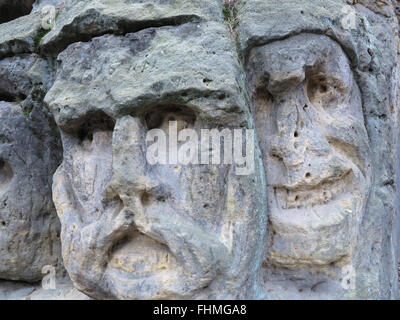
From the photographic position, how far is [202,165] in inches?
64.6

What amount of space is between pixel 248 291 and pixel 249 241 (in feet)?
0.79

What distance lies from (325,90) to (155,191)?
1.12 meters

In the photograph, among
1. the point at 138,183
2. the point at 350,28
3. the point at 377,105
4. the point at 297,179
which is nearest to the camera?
the point at 138,183

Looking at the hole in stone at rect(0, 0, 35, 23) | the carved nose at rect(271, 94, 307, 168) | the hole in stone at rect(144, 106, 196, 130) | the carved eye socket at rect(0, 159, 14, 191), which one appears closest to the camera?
the hole in stone at rect(144, 106, 196, 130)

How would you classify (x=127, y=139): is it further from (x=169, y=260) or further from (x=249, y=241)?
(x=249, y=241)

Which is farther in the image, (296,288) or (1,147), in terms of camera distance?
(1,147)

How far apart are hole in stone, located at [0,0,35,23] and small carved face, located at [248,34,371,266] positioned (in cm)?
225

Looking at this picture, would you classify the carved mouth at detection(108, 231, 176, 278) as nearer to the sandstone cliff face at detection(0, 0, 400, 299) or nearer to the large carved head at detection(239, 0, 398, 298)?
the sandstone cliff face at detection(0, 0, 400, 299)

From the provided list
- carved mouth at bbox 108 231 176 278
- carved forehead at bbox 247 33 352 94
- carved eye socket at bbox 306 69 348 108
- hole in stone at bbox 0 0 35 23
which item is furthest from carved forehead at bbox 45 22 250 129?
hole in stone at bbox 0 0 35 23

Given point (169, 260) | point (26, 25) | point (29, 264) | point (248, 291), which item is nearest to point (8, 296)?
point (29, 264)

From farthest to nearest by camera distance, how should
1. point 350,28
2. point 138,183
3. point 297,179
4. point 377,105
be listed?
point 377,105
point 350,28
point 297,179
point 138,183

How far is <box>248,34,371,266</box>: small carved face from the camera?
5.77 ft

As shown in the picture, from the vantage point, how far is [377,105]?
2123mm

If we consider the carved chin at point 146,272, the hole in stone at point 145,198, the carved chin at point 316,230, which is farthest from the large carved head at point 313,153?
the hole in stone at point 145,198
